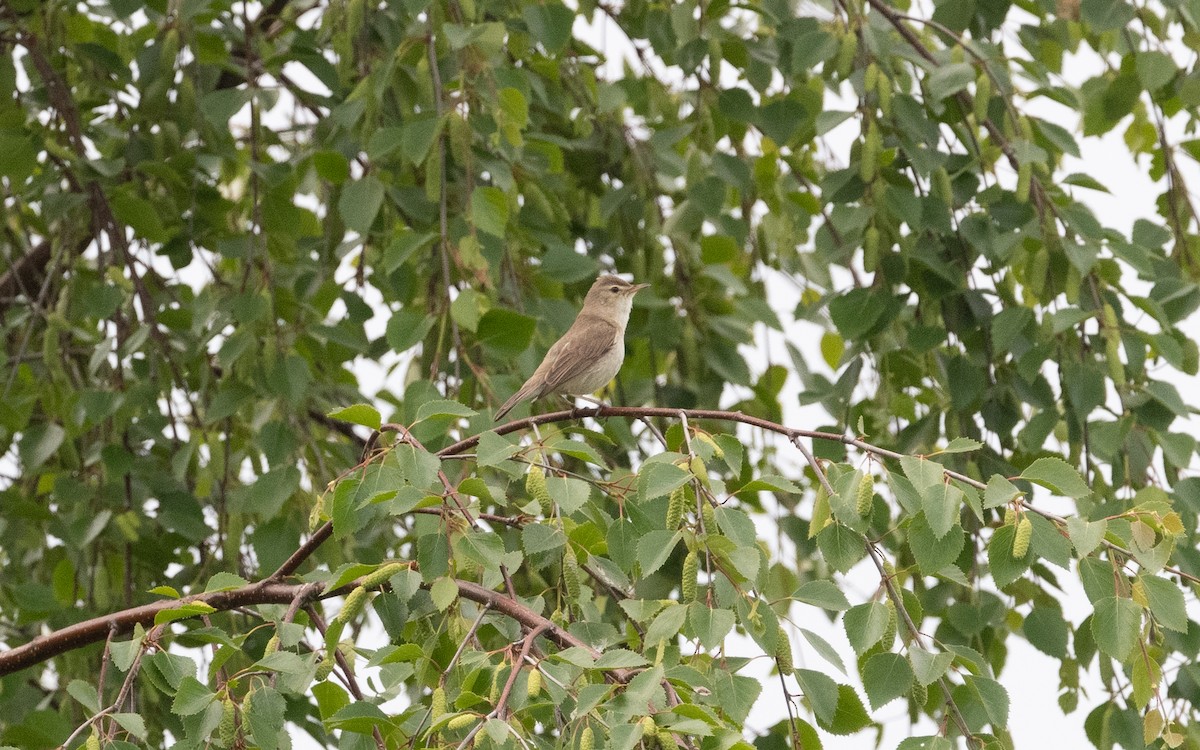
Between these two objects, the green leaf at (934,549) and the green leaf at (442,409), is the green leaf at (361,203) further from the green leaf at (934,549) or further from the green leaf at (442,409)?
the green leaf at (934,549)

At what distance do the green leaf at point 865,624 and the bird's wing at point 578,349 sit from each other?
163 cm

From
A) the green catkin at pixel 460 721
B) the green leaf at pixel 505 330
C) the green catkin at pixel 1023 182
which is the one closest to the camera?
the green catkin at pixel 460 721

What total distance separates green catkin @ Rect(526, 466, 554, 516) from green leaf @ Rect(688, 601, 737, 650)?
0.25 meters

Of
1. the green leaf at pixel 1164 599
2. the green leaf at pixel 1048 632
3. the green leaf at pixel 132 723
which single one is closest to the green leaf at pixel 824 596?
the green leaf at pixel 1164 599

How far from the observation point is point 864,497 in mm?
1601

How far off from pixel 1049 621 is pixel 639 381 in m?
1.36

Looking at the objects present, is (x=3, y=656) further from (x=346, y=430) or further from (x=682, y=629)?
(x=346, y=430)

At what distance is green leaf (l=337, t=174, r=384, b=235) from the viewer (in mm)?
2861

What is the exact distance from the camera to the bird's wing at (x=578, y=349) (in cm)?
330

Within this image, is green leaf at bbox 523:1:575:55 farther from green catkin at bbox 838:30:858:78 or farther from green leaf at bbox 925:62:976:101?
green leaf at bbox 925:62:976:101

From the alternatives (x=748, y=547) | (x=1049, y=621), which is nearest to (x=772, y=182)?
(x=1049, y=621)

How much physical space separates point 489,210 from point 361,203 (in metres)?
0.38

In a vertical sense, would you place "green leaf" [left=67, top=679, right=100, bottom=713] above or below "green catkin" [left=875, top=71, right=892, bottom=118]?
below

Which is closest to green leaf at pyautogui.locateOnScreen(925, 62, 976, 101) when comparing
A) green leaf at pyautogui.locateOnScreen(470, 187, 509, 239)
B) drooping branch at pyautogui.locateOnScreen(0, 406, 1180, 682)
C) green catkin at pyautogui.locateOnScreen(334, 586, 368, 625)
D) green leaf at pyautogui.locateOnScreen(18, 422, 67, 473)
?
green leaf at pyautogui.locateOnScreen(470, 187, 509, 239)
